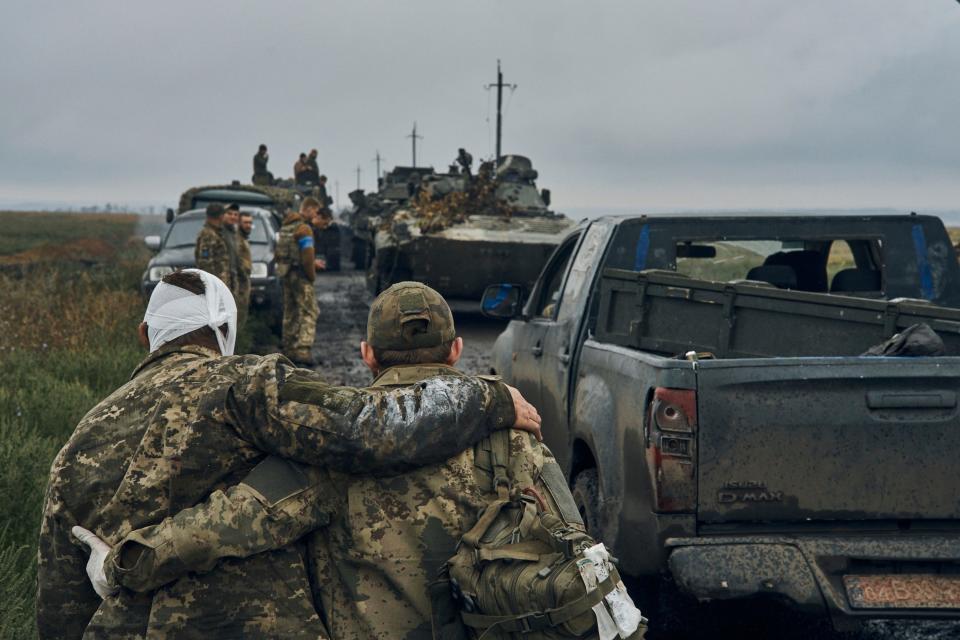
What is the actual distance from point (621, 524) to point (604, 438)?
42cm

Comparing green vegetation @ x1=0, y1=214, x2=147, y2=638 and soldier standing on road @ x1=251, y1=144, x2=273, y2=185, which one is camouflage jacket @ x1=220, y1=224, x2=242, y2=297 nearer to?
green vegetation @ x1=0, y1=214, x2=147, y2=638

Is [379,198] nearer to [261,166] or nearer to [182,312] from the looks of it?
[261,166]

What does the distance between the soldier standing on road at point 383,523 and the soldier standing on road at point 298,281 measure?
32.2 ft

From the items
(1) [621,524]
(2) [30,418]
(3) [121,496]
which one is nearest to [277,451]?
(3) [121,496]

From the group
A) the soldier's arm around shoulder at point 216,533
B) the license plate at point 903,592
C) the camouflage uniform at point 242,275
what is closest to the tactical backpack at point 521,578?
the soldier's arm around shoulder at point 216,533

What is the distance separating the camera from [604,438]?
4789 mm

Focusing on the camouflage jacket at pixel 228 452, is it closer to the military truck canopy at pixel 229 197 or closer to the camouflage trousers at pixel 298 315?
the camouflage trousers at pixel 298 315

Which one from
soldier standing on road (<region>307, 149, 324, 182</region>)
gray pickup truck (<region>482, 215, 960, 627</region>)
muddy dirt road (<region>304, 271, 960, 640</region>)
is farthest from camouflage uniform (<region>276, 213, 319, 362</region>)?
soldier standing on road (<region>307, 149, 324, 182</region>)

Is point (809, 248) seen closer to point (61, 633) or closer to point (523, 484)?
point (523, 484)

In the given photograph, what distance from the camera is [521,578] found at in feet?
8.19

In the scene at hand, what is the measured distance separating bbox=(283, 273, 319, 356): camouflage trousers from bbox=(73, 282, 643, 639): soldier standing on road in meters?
9.80

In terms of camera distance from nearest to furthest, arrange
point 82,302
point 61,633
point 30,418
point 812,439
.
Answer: point 61,633 → point 812,439 → point 30,418 → point 82,302

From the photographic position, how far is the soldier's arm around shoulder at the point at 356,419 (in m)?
2.63

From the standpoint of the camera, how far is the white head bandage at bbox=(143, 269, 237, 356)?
2.98m
